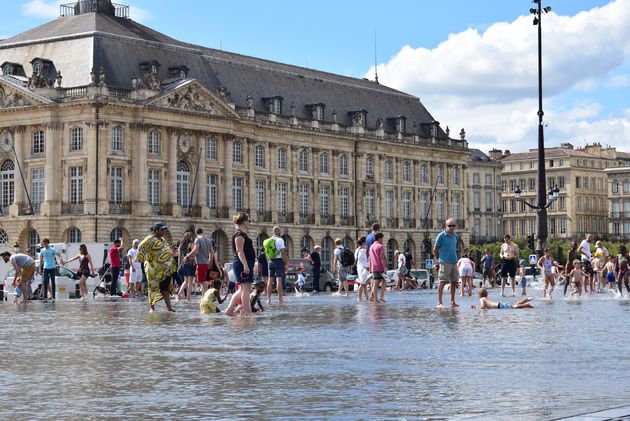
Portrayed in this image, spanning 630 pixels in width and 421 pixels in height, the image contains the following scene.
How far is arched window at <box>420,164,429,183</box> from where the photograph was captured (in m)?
101

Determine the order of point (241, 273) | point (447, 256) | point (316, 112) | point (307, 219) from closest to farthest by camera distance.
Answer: point (241, 273) < point (447, 256) < point (307, 219) < point (316, 112)

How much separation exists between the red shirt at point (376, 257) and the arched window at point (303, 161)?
58.7m

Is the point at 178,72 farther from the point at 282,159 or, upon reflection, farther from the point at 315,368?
the point at 315,368

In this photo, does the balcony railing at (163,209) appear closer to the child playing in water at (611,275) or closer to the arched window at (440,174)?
the arched window at (440,174)

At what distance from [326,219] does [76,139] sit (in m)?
22.5

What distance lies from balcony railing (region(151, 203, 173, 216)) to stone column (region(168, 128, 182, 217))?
225mm

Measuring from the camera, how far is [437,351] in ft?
48.6

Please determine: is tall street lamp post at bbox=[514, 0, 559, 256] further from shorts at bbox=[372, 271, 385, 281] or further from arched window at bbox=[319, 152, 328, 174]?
arched window at bbox=[319, 152, 328, 174]

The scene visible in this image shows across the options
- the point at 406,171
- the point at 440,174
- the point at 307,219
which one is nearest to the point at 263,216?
the point at 307,219

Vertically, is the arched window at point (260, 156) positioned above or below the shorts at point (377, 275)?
above

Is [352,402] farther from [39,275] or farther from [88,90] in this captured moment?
[88,90]

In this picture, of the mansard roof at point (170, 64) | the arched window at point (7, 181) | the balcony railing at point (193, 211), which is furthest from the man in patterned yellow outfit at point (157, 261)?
the balcony railing at point (193, 211)

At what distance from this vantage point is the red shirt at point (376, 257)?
3064cm

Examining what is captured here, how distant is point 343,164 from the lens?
9362 centimetres
